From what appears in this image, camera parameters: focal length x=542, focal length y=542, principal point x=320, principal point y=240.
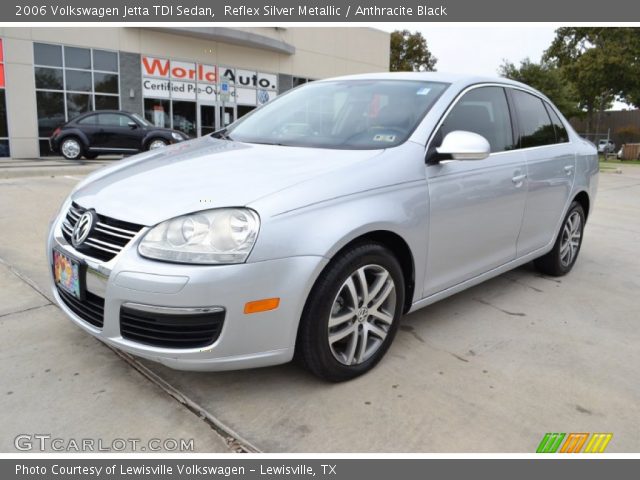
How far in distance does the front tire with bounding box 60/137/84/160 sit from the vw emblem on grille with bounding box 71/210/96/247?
1376cm

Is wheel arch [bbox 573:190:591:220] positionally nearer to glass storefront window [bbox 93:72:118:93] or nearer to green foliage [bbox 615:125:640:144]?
glass storefront window [bbox 93:72:118:93]

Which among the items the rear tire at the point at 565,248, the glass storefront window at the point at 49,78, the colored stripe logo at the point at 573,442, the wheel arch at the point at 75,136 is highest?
the glass storefront window at the point at 49,78

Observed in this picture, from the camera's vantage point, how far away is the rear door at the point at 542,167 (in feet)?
12.7

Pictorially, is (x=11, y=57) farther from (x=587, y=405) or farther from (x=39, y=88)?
(x=587, y=405)

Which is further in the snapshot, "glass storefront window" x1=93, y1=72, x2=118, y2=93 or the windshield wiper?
"glass storefront window" x1=93, y1=72, x2=118, y2=93

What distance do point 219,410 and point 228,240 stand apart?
0.79 m

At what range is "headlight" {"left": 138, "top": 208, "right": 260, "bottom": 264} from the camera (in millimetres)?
2211

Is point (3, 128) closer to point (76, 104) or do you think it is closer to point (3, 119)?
point (3, 119)

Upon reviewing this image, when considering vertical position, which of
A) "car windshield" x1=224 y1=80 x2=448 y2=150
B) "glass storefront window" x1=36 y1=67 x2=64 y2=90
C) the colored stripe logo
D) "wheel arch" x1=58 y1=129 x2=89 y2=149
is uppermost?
"glass storefront window" x1=36 y1=67 x2=64 y2=90

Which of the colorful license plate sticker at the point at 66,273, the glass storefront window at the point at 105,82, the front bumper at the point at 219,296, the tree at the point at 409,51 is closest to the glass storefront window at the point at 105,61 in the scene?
the glass storefront window at the point at 105,82

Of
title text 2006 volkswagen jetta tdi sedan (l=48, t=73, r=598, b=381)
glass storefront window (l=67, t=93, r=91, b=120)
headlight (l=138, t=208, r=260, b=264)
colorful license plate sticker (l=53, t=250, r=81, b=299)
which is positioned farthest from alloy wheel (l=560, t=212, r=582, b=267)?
glass storefront window (l=67, t=93, r=91, b=120)

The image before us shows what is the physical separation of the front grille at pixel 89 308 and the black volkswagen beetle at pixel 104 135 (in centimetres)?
1290

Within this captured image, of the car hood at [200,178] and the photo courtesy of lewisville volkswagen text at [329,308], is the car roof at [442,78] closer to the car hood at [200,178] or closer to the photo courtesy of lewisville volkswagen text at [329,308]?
the photo courtesy of lewisville volkswagen text at [329,308]

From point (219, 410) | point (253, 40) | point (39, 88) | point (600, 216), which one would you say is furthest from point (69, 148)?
point (219, 410)
